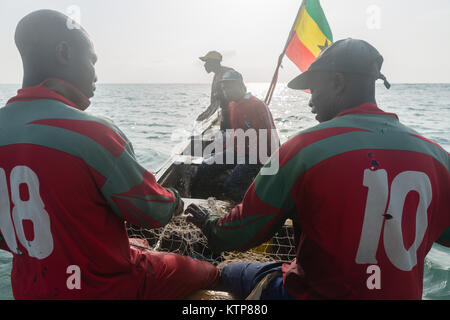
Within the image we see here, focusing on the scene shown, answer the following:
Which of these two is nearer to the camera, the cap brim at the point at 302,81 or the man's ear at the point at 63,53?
the man's ear at the point at 63,53

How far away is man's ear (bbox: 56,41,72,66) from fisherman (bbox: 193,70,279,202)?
10.4 ft

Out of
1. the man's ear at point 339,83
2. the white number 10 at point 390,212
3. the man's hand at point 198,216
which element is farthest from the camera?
the man's hand at point 198,216

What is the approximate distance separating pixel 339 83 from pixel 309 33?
4682mm

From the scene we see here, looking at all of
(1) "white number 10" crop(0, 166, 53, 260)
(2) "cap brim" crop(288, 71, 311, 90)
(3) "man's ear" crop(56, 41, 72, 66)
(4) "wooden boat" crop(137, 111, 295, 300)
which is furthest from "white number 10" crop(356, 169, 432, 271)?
(4) "wooden boat" crop(137, 111, 295, 300)

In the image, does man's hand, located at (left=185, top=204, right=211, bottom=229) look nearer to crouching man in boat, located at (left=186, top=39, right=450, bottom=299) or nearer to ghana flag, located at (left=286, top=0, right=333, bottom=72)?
crouching man in boat, located at (left=186, top=39, right=450, bottom=299)

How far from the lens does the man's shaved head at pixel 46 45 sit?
1.47 metres

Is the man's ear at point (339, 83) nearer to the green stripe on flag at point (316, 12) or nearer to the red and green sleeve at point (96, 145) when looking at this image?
the red and green sleeve at point (96, 145)

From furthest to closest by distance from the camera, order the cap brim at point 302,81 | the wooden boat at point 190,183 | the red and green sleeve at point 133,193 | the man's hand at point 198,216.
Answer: the wooden boat at point 190,183, the man's hand at point 198,216, the cap brim at point 302,81, the red and green sleeve at point 133,193

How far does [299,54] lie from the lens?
5.66 metres

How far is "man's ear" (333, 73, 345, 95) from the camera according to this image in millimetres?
1505

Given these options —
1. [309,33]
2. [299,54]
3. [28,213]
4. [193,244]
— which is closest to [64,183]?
[28,213]

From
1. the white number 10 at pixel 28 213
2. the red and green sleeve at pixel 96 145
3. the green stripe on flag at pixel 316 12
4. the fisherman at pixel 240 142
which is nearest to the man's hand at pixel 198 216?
the red and green sleeve at pixel 96 145

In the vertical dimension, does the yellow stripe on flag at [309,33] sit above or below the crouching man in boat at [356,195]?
above

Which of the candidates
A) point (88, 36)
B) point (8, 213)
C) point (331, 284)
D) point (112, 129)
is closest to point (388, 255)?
point (331, 284)
